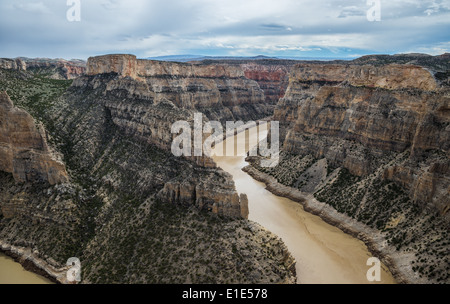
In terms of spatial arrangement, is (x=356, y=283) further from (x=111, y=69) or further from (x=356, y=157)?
(x=111, y=69)

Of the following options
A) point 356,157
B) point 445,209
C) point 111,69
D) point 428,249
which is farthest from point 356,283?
point 111,69

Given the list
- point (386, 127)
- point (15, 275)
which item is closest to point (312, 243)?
point (386, 127)

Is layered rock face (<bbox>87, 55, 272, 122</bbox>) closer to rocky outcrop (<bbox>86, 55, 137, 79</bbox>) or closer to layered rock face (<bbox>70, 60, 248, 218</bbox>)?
rocky outcrop (<bbox>86, 55, 137, 79</bbox>)

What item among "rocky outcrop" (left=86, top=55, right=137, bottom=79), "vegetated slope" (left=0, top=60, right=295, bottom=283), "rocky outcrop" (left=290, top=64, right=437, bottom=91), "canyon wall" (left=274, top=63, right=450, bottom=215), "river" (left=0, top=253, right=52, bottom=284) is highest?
"rocky outcrop" (left=86, top=55, right=137, bottom=79)

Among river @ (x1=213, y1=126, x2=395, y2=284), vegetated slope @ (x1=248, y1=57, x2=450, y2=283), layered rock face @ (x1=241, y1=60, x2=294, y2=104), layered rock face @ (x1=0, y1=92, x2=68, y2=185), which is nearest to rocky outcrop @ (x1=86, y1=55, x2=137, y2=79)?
layered rock face @ (x1=0, y1=92, x2=68, y2=185)

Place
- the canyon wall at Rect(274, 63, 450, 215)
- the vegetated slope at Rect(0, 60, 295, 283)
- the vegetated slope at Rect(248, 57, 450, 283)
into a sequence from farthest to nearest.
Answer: the canyon wall at Rect(274, 63, 450, 215) → the vegetated slope at Rect(248, 57, 450, 283) → the vegetated slope at Rect(0, 60, 295, 283)
